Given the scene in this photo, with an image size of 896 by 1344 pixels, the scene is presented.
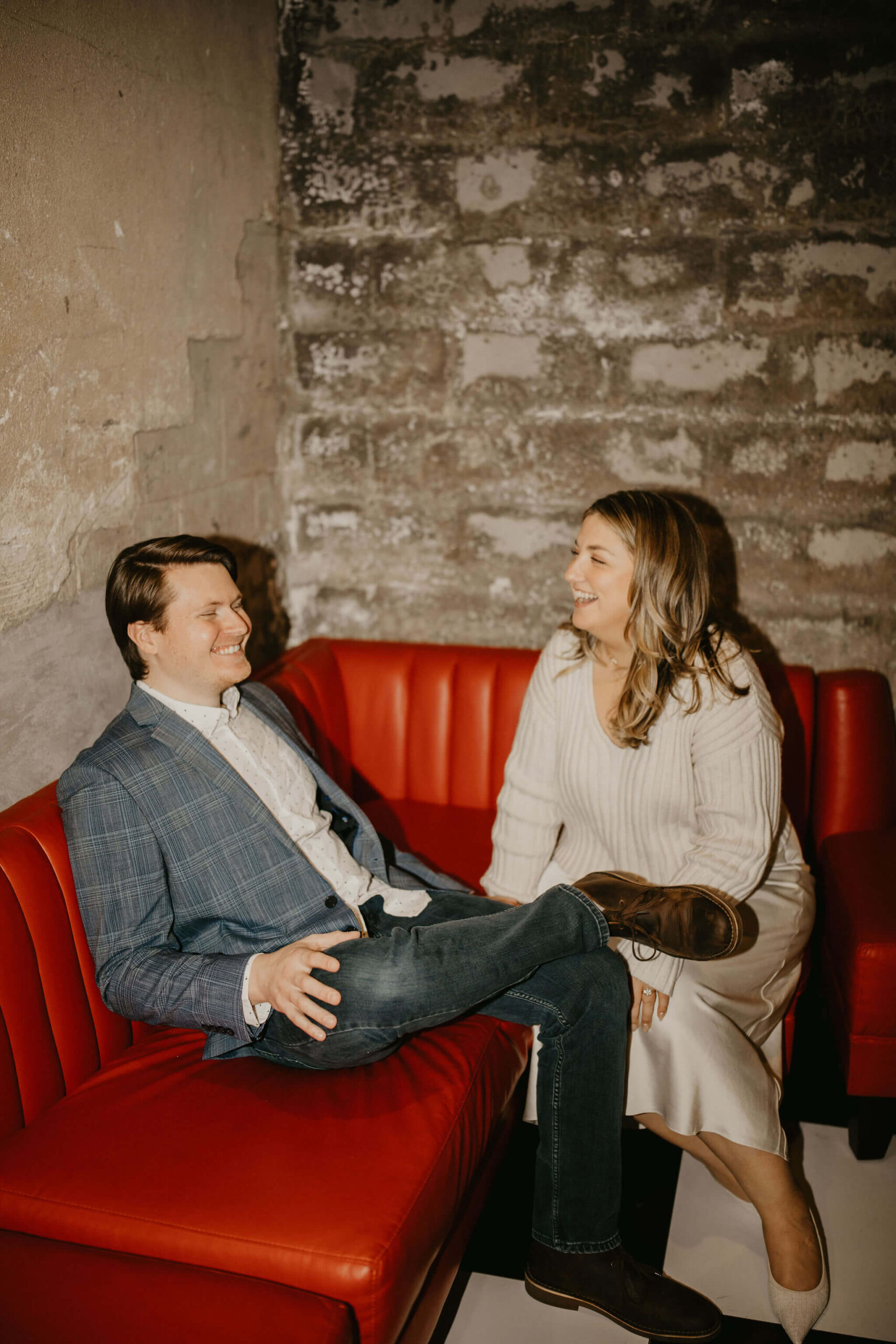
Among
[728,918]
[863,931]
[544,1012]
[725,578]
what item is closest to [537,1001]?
[544,1012]

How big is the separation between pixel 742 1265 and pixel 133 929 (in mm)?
1292

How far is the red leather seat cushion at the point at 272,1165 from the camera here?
134cm

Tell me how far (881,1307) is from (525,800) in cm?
114

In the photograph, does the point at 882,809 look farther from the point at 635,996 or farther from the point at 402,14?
the point at 402,14

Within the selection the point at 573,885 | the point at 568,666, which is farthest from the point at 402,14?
the point at 573,885

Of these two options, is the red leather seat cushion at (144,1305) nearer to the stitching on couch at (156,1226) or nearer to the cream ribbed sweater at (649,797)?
the stitching on couch at (156,1226)

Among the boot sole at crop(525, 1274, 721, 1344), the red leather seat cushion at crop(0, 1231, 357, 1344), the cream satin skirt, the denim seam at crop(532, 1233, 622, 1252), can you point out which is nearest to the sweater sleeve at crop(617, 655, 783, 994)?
the cream satin skirt

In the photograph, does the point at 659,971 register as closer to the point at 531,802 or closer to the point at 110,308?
the point at 531,802

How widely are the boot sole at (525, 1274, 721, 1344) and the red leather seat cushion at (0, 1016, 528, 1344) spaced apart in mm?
266

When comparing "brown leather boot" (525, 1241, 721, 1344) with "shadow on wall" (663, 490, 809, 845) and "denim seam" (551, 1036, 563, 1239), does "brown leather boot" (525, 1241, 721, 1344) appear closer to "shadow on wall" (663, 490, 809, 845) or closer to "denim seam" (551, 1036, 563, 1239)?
"denim seam" (551, 1036, 563, 1239)

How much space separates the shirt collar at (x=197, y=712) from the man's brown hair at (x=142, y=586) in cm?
6

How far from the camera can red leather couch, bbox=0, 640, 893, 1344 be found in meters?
1.28

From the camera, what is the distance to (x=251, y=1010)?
1.64m

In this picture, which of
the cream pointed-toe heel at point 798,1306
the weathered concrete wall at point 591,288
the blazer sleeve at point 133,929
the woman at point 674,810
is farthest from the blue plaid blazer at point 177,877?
the weathered concrete wall at point 591,288
